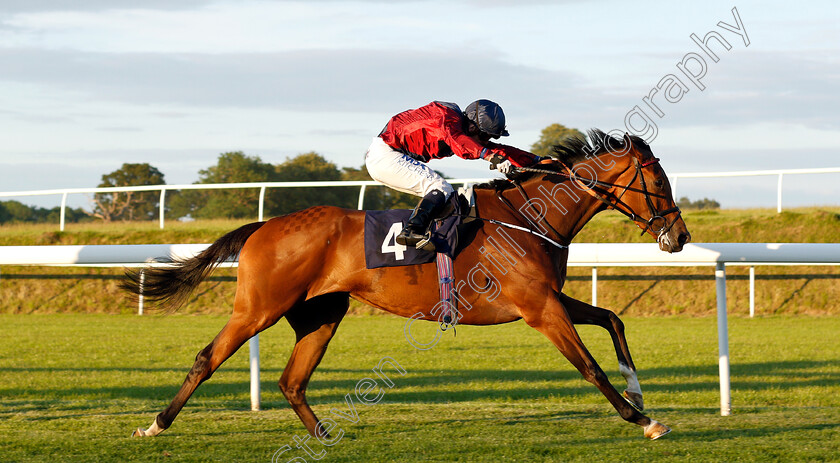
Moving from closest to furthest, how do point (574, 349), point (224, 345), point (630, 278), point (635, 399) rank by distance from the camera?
point (574, 349)
point (635, 399)
point (224, 345)
point (630, 278)

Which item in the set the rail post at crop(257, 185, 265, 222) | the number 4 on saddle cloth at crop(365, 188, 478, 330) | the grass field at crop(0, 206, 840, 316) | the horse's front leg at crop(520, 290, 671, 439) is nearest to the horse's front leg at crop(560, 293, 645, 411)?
the horse's front leg at crop(520, 290, 671, 439)

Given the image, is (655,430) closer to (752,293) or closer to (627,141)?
(627,141)

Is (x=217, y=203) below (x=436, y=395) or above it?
above

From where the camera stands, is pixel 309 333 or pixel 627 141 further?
pixel 309 333

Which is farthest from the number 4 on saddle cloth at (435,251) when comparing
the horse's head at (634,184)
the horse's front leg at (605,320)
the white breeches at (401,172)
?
the horse's head at (634,184)

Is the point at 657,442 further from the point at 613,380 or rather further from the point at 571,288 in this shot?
the point at 571,288

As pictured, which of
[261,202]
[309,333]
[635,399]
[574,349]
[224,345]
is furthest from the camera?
[261,202]

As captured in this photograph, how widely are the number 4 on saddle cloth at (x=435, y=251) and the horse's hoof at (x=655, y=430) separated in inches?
41.5

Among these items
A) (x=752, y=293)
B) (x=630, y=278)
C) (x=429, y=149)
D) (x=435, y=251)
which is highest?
(x=429, y=149)

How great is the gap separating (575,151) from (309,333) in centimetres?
176

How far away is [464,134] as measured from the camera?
4500mm

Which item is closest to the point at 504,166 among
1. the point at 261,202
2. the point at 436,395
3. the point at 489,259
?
the point at 489,259

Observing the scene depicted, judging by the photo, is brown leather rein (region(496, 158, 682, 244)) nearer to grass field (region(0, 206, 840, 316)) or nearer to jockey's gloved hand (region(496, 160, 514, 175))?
jockey's gloved hand (region(496, 160, 514, 175))

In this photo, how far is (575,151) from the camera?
4746 millimetres
